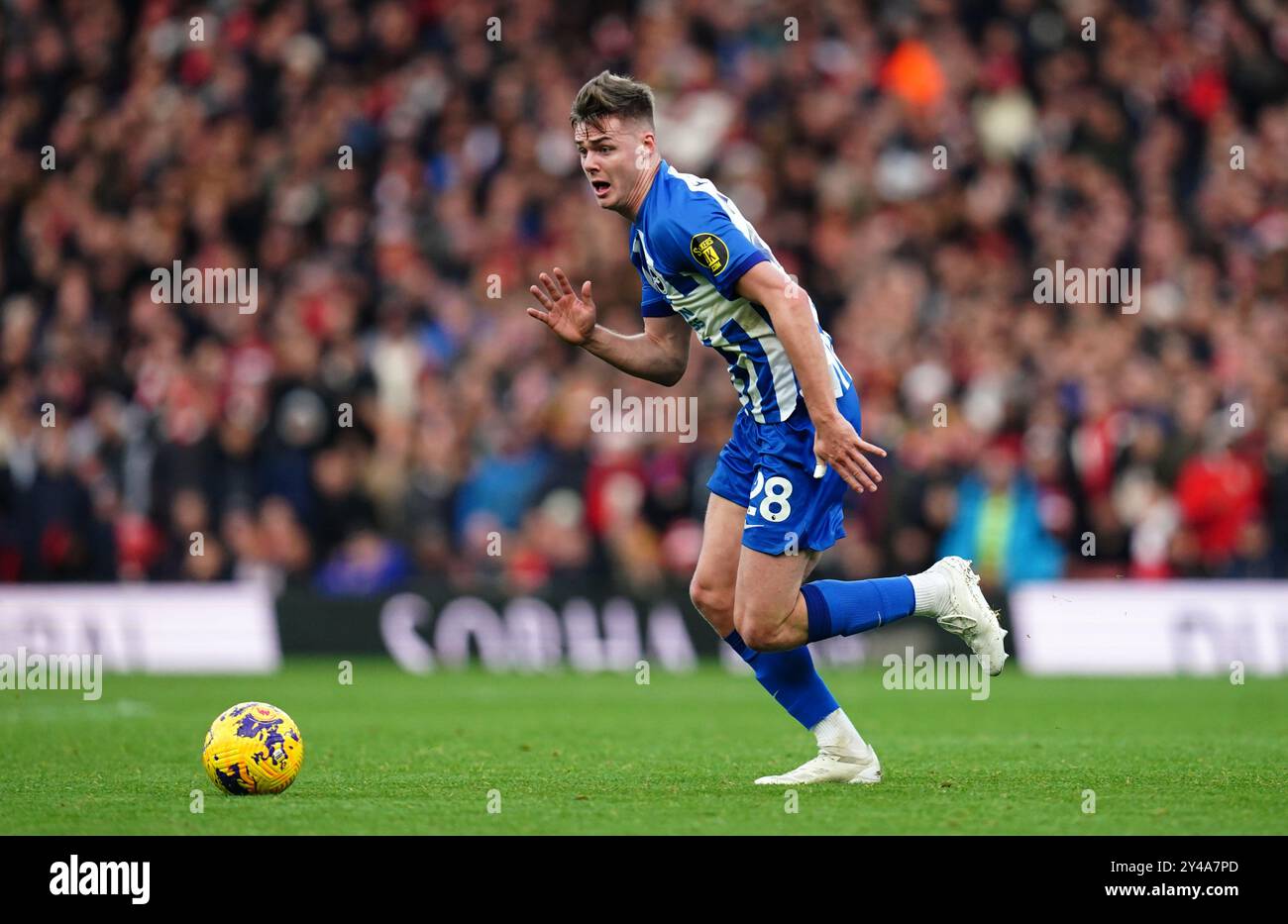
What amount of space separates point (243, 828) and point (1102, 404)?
11.2 meters

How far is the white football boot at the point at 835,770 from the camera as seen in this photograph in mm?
8141

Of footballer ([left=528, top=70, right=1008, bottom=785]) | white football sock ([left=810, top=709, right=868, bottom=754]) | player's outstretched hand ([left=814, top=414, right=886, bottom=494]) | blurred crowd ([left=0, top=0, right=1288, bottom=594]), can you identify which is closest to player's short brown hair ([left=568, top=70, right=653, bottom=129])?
footballer ([left=528, top=70, right=1008, bottom=785])

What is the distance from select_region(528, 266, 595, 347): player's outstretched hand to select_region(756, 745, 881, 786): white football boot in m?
2.06

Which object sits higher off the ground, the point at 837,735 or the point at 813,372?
the point at 813,372

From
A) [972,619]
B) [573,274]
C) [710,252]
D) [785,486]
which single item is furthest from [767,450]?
[573,274]

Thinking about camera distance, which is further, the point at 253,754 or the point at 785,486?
the point at 253,754

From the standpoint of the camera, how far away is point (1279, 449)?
633 inches

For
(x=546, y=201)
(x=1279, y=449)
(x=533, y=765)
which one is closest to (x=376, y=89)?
(x=546, y=201)

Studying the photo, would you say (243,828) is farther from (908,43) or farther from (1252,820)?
(908,43)

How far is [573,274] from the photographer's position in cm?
1897

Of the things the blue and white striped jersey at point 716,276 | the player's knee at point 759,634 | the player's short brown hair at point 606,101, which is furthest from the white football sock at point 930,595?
the player's short brown hair at point 606,101

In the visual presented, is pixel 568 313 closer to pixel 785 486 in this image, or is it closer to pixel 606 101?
pixel 606 101

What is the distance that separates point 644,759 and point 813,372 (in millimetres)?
2743

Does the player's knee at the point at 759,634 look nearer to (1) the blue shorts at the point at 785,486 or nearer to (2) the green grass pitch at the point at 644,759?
(1) the blue shorts at the point at 785,486
